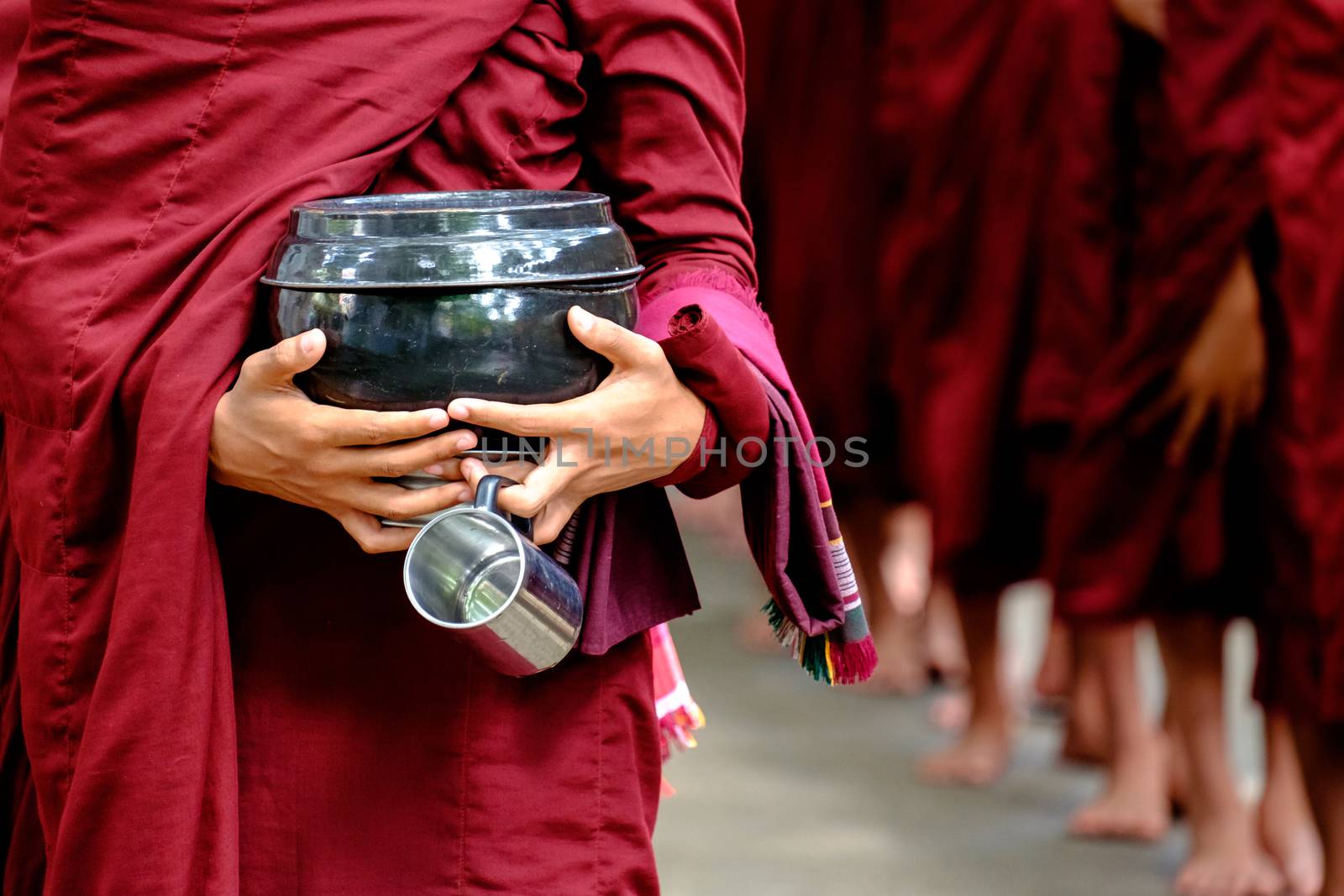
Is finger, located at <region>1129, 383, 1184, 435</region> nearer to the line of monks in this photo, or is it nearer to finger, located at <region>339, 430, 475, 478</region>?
the line of monks

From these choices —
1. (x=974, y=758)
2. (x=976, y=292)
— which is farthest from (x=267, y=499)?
(x=974, y=758)

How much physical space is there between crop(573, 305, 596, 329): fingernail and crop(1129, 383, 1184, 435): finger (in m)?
1.65

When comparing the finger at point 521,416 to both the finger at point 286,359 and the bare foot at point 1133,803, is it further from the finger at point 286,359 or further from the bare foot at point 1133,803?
the bare foot at point 1133,803

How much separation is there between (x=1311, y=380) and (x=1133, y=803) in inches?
35.6

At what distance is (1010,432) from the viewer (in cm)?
298

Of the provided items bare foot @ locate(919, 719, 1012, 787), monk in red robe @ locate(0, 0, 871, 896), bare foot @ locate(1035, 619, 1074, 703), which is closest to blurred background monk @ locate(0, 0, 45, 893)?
monk in red robe @ locate(0, 0, 871, 896)

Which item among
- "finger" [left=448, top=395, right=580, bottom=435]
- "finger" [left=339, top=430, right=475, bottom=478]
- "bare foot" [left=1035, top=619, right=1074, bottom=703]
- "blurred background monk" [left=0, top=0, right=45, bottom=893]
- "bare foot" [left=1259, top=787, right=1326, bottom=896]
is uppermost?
"finger" [left=448, top=395, right=580, bottom=435]

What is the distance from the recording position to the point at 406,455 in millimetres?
1015

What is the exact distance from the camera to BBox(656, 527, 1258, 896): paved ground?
262 centimetres

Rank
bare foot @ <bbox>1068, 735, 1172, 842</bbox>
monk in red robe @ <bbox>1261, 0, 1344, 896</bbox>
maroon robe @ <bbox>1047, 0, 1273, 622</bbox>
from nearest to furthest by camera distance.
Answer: monk in red robe @ <bbox>1261, 0, 1344, 896</bbox>, maroon robe @ <bbox>1047, 0, 1273, 622</bbox>, bare foot @ <bbox>1068, 735, 1172, 842</bbox>

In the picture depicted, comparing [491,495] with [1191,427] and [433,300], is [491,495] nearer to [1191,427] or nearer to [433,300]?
[433,300]

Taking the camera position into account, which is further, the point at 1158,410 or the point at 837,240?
the point at 837,240

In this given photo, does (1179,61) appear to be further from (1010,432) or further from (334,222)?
(334,222)

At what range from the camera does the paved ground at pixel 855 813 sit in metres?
2.62
